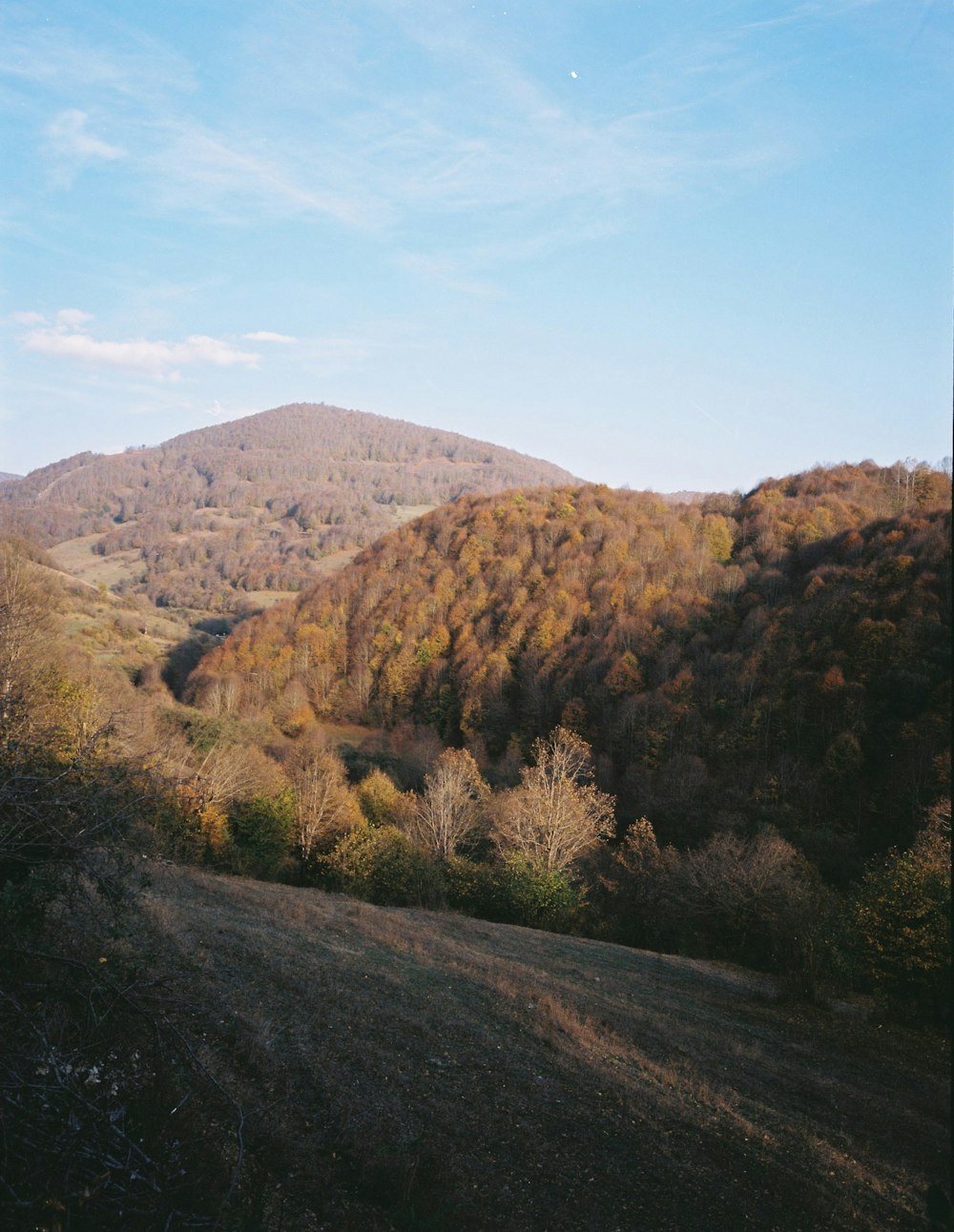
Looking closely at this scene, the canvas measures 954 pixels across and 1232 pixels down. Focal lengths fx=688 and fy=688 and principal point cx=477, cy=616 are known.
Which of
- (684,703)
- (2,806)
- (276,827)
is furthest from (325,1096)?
(684,703)

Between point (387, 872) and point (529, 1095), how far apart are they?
19.8m

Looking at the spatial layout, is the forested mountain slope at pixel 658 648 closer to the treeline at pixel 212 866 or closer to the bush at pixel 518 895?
the treeline at pixel 212 866

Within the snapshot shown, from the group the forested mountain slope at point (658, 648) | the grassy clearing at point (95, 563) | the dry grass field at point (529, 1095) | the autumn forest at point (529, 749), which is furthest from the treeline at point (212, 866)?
the grassy clearing at point (95, 563)

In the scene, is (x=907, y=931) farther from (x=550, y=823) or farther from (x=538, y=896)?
(x=550, y=823)

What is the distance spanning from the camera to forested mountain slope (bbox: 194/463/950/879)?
36.8 meters

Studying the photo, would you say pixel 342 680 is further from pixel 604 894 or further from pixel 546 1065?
pixel 546 1065

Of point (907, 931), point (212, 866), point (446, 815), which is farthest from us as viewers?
point (446, 815)

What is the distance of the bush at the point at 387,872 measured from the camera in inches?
1061

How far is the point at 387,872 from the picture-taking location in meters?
27.3

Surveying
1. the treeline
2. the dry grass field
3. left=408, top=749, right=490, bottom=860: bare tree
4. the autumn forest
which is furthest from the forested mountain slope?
left=408, top=749, right=490, bottom=860: bare tree

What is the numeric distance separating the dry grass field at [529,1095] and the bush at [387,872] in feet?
40.0

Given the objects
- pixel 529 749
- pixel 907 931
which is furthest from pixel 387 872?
pixel 529 749

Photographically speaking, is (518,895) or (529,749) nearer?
(518,895)

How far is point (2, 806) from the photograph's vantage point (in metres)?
5.23
